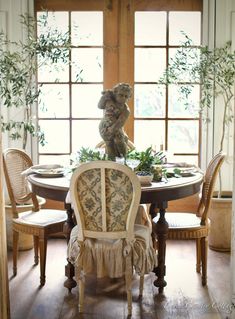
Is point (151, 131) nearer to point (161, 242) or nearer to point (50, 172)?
point (50, 172)

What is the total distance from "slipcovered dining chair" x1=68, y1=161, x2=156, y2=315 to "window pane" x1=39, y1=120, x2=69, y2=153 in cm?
184

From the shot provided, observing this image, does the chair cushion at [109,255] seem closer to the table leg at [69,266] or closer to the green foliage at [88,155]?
the table leg at [69,266]

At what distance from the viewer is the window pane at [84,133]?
16.2 feet

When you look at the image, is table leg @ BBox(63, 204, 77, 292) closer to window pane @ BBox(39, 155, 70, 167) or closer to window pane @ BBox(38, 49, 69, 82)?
window pane @ BBox(39, 155, 70, 167)

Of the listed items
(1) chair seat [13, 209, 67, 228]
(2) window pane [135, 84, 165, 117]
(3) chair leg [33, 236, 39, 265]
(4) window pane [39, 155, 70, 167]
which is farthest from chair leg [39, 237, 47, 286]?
(2) window pane [135, 84, 165, 117]

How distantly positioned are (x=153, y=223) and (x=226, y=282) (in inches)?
27.9

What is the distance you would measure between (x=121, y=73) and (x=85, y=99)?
0.43 m

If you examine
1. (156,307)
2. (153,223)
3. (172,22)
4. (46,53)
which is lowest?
(156,307)

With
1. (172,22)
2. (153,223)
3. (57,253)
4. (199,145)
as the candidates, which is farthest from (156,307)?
(172,22)

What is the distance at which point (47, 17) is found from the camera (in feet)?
15.5

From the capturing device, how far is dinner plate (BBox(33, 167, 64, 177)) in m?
3.69

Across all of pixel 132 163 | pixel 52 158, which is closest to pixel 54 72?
pixel 52 158

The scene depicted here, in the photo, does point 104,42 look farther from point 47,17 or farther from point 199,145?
point 199,145

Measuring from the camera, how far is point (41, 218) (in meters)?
3.88
